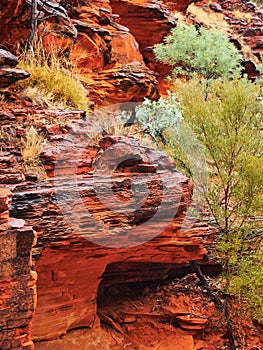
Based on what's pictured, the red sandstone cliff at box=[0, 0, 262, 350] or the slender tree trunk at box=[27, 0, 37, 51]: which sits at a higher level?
the slender tree trunk at box=[27, 0, 37, 51]

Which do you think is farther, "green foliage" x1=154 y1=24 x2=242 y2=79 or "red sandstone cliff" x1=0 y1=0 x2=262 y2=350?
"green foliage" x1=154 y1=24 x2=242 y2=79

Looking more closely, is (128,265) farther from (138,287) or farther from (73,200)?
(73,200)

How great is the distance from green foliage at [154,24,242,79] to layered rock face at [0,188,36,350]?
1108 centimetres

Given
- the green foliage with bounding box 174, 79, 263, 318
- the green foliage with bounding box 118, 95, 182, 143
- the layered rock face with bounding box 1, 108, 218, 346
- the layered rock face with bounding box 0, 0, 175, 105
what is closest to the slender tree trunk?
the layered rock face with bounding box 0, 0, 175, 105

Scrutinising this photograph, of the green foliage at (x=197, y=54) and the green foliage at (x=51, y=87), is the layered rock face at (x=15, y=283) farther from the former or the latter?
the green foliage at (x=197, y=54)

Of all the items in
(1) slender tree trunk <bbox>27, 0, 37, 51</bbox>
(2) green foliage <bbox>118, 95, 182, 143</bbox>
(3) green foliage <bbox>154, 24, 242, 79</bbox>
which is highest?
(1) slender tree trunk <bbox>27, 0, 37, 51</bbox>

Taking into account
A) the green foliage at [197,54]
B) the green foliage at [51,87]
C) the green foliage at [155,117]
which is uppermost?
the green foliage at [51,87]

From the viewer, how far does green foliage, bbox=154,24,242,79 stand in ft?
43.0

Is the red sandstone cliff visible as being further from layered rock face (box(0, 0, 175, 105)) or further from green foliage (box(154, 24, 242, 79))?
green foliage (box(154, 24, 242, 79))

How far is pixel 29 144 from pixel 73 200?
104cm

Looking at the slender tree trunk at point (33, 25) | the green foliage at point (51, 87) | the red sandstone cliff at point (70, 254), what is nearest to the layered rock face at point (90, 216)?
the red sandstone cliff at point (70, 254)

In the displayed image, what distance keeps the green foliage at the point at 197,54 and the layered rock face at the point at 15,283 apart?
36.4 ft

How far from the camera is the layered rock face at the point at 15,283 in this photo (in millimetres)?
2799

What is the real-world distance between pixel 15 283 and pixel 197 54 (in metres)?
11.9
